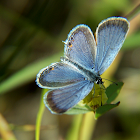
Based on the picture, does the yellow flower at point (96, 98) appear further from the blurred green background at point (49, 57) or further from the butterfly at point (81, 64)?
the blurred green background at point (49, 57)

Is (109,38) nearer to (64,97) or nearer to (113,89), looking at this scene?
(113,89)

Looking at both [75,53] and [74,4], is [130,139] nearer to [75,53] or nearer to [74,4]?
[75,53]

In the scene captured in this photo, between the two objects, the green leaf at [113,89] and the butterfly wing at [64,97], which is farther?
the green leaf at [113,89]

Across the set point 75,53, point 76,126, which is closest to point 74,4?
point 75,53

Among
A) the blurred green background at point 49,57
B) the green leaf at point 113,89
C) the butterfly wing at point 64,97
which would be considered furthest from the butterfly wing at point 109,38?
the blurred green background at point 49,57

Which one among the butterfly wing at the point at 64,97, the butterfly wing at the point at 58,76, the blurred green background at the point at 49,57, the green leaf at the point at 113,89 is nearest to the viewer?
the butterfly wing at the point at 64,97

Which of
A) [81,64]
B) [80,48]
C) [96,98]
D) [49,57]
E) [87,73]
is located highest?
[49,57]

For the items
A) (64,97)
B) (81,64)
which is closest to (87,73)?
(81,64)

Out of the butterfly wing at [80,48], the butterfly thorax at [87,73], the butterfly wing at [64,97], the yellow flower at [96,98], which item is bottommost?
the yellow flower at [96,98]
